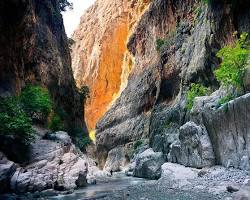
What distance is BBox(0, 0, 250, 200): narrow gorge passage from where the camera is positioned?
1798 cm

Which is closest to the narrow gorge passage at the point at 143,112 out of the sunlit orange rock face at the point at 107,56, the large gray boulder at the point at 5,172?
the large gray boulder at the point at 5,172

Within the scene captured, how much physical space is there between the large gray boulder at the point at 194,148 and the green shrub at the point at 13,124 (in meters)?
10.5

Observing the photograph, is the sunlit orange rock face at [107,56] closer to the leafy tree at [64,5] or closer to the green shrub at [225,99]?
the leafy tree at [64,5]

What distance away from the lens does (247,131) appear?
54.2 ft

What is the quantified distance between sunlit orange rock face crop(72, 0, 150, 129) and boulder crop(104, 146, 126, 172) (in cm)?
2532

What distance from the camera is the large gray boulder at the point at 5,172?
17728 mm

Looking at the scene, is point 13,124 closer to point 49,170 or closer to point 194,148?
point 49,170

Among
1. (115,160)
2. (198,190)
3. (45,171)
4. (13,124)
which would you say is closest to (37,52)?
(13,124)

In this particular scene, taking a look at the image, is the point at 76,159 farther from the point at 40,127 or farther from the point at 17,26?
the point at 17,26

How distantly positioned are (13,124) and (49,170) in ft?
11.7

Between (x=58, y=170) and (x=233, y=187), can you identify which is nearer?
(x=233, y=187)

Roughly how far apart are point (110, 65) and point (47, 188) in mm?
70371

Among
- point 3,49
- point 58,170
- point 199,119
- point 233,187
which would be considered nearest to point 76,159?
point 58,170

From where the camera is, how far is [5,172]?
18.1m
